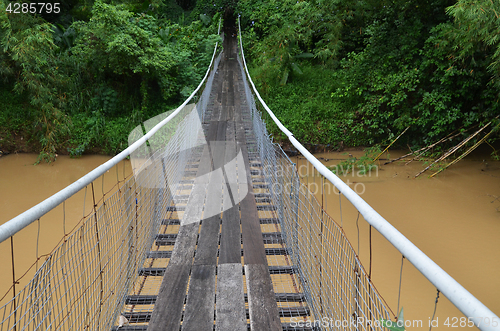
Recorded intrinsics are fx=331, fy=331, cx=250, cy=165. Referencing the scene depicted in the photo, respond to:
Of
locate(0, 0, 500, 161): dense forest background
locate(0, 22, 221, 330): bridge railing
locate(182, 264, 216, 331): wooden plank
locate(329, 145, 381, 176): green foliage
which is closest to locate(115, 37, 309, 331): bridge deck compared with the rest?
locate(182, 264, 216, 331): wooden plank

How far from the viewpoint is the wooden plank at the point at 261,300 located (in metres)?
1.73

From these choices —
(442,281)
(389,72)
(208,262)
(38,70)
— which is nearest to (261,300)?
(208,262)

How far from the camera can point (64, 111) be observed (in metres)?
7.87

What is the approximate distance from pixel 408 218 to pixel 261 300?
3.81 m

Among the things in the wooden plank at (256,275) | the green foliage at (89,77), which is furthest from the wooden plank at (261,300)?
the green foliage at (89,77)

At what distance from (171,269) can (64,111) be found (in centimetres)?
719

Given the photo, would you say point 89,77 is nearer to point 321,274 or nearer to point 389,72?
point 389,72

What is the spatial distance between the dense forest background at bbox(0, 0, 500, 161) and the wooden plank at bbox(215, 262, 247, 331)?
5.32 meters

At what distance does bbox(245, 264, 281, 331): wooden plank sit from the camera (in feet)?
5.67

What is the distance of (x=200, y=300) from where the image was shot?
189 centimetres

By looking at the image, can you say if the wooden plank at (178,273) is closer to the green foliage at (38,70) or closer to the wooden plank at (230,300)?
the wooden plank at (230,300)

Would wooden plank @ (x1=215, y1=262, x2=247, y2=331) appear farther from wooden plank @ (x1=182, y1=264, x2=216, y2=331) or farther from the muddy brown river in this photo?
the muddy brown river

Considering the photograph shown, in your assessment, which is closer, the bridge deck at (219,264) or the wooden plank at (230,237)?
the bridge deck at (219,264)

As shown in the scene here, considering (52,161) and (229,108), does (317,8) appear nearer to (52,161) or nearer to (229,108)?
(229,108)
